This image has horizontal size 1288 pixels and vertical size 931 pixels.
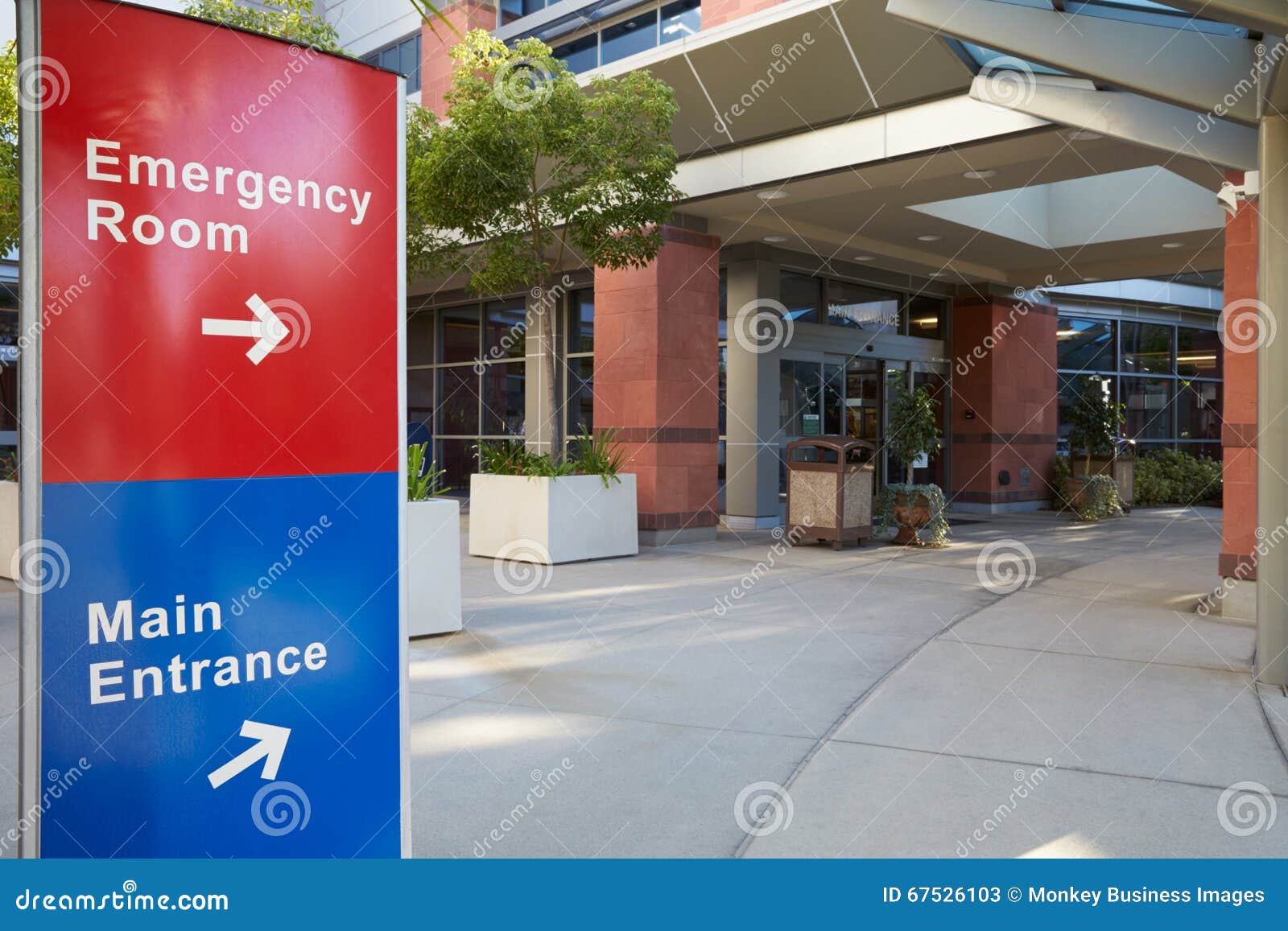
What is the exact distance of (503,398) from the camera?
682 inches

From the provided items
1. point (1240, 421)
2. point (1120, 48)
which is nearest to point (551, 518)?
point (1240, 421)

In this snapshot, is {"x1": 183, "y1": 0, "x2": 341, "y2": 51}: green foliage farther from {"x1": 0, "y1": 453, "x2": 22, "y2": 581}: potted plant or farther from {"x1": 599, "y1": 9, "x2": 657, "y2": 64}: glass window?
{"x1": 0, "y1": 453, "x2": 22, "y2": 581}: potted plant

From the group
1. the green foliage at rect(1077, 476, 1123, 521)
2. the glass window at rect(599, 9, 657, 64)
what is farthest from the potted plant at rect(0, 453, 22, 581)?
the green foliage at rect(1077, 476, 1123, 521)

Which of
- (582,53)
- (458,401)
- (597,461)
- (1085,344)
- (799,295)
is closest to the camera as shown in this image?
(597,461)

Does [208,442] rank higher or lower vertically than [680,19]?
lower

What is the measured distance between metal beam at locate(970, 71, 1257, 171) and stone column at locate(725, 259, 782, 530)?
21.6ft

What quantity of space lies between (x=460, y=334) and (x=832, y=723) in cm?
1470

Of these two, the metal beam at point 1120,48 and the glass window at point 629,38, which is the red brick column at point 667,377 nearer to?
the glass window at point 629,38

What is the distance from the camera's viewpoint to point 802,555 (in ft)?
35.6

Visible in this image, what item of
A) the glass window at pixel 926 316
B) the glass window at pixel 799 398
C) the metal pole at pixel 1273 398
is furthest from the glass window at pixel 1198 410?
the metal pole at pixel 1273 398

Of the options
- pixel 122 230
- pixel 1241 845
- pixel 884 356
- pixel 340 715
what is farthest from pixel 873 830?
pixel 884 356

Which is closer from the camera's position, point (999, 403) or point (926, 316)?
point (999, 403)

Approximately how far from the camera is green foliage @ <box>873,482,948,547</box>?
11.7m

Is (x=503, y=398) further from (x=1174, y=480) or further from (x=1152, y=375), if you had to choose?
(x=1152, y=375)
